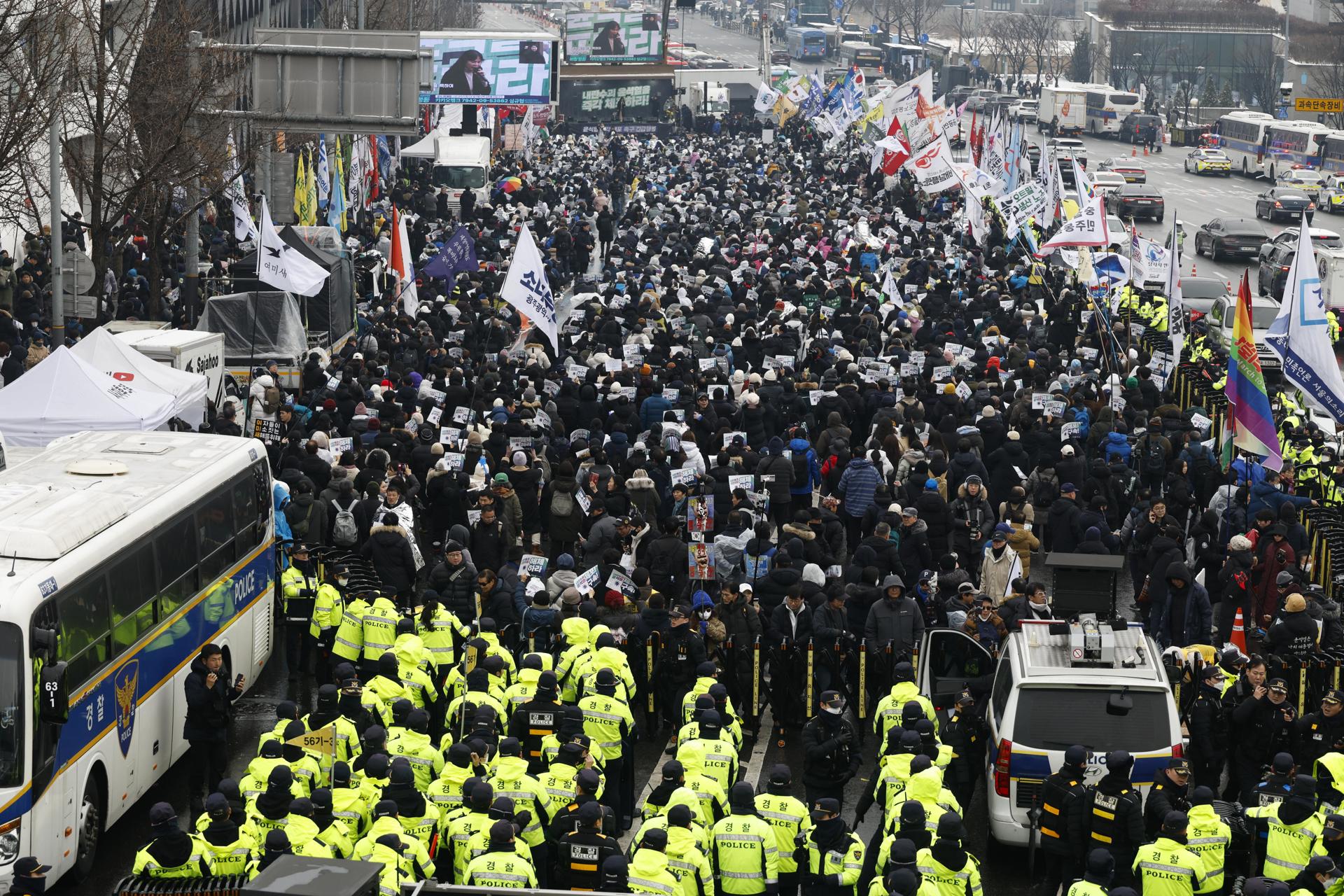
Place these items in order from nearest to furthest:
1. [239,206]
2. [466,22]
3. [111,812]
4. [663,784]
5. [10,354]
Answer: [663,784] < [111,812] < [10,354] < [239,206] < [466,22]

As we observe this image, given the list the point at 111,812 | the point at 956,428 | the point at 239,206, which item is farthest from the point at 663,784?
the point at 239,206

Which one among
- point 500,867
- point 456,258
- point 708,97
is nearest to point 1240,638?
point 500,867

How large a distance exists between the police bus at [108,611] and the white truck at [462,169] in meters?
36.6

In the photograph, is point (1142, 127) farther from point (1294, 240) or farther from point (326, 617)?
point (326, 617)

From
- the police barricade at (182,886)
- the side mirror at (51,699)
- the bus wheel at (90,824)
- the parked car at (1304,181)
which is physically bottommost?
the bus wheel at (90,824)

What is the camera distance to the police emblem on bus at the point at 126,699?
12.9m

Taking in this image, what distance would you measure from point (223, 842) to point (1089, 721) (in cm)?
547

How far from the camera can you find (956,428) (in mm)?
21766

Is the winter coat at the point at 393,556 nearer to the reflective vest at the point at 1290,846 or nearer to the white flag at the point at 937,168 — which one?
the reflective vest at the point at 1290,846

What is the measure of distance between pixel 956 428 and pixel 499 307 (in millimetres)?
11639

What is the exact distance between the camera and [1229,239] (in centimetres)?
4847

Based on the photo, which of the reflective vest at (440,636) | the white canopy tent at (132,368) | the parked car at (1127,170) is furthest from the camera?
the parked car at (1127,170)

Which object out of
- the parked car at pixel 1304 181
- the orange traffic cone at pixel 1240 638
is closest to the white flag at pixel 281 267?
the orange traffic cone at pixel 1240 638

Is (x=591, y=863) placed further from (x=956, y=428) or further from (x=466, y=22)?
(x=466, y=22)
